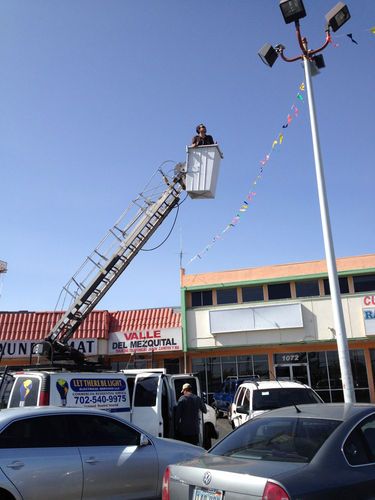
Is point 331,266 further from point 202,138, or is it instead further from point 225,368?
point 225,368

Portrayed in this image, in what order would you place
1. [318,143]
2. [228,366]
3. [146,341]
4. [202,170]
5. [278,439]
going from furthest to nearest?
[228,366]
[146,341]
[202,170]
[318,143]
[278,439]

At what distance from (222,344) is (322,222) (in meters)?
13.1

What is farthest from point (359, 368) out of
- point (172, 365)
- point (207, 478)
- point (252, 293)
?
point (207, 478)

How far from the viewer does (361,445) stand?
4.21m

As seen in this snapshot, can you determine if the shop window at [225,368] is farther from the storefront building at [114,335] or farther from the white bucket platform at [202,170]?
the white bucket platform at [202,170]

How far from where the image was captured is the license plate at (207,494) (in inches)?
151

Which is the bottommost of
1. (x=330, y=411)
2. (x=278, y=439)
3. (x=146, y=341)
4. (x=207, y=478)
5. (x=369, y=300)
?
(x=207, y=478)

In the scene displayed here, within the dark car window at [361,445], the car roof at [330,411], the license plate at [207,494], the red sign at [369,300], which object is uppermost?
the red sign at [369,300]

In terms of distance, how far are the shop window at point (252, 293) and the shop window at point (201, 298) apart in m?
1.75

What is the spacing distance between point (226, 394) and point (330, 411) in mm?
18953

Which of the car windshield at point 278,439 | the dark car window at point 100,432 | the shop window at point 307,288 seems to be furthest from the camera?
the shop window at point 307,288

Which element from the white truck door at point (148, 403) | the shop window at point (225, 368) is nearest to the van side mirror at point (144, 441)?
the white truck door at point (148, 403)

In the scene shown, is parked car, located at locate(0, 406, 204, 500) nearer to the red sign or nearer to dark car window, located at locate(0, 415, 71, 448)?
dark car window, located at locate(0, 415, 71, 448)

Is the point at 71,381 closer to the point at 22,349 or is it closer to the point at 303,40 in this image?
the point at 303,40
